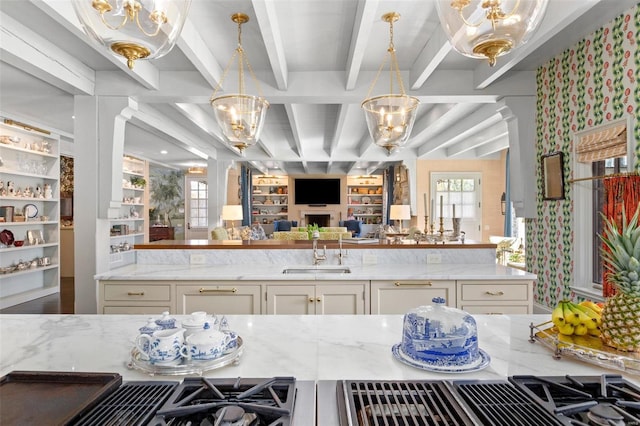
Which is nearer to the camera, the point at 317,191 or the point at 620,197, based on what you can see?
the point at 620,197

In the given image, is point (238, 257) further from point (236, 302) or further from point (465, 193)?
point (465, 193)

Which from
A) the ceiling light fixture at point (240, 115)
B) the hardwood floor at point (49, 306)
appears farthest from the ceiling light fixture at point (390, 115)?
the hardwood floor at point (49, 306)

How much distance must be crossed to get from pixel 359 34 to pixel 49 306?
542 cm

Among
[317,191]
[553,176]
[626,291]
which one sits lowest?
[626,291]

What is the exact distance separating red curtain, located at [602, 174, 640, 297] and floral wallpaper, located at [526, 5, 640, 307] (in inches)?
6.3

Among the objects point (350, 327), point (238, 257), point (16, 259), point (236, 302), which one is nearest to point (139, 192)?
point (16, 259)

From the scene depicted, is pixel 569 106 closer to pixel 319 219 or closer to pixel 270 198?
pixel 319 219

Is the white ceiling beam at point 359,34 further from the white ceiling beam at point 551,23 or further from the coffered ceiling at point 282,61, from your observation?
the white ceiling beam at point 551,23

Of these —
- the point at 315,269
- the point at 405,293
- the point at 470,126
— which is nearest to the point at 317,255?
the point at 315,269

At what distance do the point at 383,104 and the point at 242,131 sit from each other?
101 centimetres

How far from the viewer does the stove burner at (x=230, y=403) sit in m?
0.78

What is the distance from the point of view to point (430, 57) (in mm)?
3332

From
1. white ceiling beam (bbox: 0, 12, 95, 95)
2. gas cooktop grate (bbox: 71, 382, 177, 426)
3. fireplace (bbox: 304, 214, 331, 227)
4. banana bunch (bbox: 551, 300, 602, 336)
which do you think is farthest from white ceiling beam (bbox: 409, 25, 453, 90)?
fireplace (bbox: 304, 214, 331, 227)

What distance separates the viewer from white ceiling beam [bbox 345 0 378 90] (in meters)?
2.53
